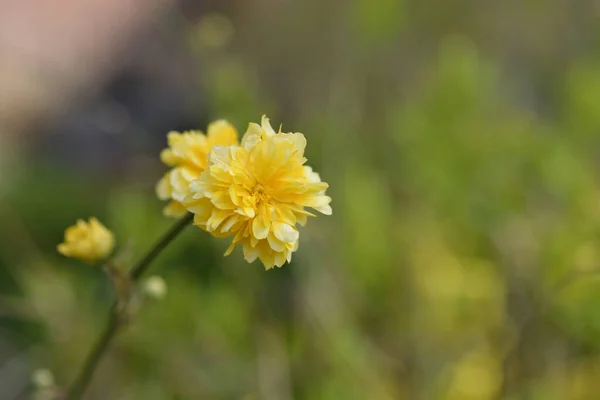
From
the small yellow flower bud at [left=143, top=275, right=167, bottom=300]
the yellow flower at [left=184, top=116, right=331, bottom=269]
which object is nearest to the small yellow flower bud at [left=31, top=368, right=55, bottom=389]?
the small yellow flower bud at [left=143, top=275, right=167, bottom=300]

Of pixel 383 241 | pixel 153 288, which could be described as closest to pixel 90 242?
pixel 153 288

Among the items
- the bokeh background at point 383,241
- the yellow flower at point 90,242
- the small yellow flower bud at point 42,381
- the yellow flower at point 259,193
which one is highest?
the bokeh background at point 383,241

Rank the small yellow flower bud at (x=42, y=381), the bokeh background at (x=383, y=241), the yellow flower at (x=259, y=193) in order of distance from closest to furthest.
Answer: the yellow flower at (x=259, y=193) → the small yellow flower bud at (x=42, y=381) → the bokeh background at (x=383, y=241)

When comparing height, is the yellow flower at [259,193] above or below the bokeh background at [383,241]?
below

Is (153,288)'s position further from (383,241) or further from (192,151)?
(383,241)

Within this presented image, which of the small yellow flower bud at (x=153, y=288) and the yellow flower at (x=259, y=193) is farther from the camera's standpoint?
the small yellow flower bud at (x=153, y=288)

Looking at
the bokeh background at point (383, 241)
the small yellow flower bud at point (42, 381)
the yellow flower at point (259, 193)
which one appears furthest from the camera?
the bokeh background at point (383, 241)

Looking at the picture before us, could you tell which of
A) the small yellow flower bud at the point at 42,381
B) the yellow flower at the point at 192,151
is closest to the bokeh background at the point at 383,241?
the small yellow flower bud at the point at 42,381

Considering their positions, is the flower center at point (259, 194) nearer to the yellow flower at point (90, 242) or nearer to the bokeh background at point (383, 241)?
the yellow flower at point (90, 242)

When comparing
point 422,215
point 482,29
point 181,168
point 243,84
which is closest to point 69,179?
point 243,84
